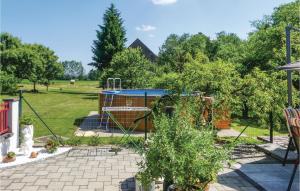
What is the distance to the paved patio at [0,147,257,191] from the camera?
618 centimetres

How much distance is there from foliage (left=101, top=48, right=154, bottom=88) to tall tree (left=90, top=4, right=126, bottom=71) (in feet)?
36.0

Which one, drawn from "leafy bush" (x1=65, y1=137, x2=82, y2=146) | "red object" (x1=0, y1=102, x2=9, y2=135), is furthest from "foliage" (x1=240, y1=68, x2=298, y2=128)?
"red object" (x1=0, y1=102, x2=9, y2=135)

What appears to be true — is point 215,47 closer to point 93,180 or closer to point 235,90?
point 235,90

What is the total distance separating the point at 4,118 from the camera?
8016 mm

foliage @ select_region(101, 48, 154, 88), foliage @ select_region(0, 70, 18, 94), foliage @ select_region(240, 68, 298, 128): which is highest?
foliage @ select_region(101, 48, 154, 88)

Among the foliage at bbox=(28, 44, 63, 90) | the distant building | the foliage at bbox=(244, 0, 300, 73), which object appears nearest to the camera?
the foliage at bbox=(244, 0, 300, 73)

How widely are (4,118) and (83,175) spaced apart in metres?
2.70

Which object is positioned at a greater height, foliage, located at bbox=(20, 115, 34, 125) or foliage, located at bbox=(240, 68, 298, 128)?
foliage, located at bbox=(240, 68, 298, 128)

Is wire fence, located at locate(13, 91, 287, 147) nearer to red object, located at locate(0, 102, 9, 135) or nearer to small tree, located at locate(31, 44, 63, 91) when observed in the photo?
red object, located at locate(0, 102, 9, 135)

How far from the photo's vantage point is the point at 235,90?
10039 mm

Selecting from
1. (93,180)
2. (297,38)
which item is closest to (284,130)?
(297,38)

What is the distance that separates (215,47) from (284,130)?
2457cm

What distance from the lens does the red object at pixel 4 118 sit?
7.83m

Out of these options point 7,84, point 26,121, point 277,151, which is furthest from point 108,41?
point 277,151
